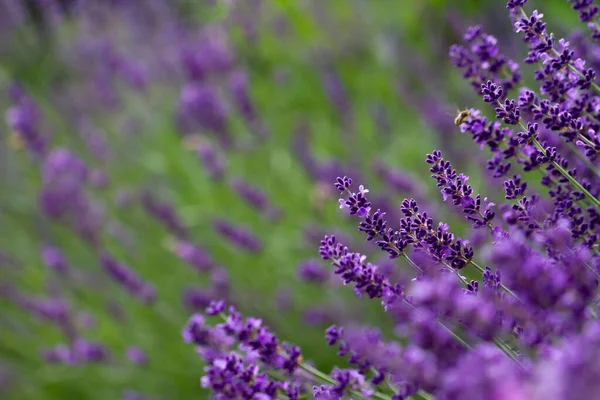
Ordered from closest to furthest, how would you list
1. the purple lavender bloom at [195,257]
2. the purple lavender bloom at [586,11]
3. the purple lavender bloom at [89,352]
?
the purple lavender bloom at [586,11] → the purple lavender bloom at [89,352] → the purple lavender bloom at [195,257]

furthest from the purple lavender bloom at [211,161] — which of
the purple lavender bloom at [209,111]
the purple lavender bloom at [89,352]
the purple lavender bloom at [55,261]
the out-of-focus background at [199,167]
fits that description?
the purple lavender bloom at [89,352]

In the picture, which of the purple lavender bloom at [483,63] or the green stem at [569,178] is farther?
the purple lavender bloom at [483,63]

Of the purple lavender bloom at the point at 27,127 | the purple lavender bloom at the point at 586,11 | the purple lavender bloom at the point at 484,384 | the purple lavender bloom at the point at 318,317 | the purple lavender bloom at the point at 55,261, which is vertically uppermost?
the purple lavender bloom at the point at 27,127

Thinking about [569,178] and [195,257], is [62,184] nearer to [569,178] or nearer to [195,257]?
[195,257]

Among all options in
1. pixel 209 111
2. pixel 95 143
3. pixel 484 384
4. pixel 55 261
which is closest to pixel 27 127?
pixel 95 143

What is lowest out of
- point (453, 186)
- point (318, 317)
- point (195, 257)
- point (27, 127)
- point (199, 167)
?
point (453, 186)

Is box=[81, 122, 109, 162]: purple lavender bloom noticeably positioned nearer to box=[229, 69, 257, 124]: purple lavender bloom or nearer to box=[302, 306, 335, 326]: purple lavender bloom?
box=[229, 69, 257, 124]: purple lavender bloom

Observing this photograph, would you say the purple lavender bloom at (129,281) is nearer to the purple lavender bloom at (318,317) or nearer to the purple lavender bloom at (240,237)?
the purple lavender bloom at (240,237)

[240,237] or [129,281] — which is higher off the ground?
[240,237]

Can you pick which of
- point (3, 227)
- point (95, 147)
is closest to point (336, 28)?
point (95, 147)

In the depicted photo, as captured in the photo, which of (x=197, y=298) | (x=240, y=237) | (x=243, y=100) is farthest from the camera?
(x=243, y=100)
